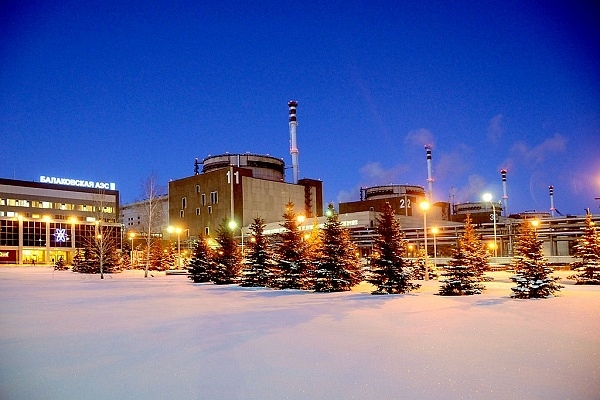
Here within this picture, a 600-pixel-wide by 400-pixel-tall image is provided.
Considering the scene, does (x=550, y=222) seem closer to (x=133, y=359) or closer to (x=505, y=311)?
(x=505, y=311)

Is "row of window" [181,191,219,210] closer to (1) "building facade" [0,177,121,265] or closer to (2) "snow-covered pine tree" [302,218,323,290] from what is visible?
(1) "building facade" [0,177,121,265]

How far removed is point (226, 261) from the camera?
37.6 meters

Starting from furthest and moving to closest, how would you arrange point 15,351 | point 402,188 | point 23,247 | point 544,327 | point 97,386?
1. point 402,188
2. point 23,247
3. point 544,327
4. point 15,351
5. point 97,386

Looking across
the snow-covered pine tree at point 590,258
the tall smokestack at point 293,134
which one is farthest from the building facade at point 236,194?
the snow-covered pine tree at point 590,258

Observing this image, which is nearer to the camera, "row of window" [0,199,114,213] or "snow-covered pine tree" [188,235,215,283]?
"snow-covered pine tree" [188,235,215,283]

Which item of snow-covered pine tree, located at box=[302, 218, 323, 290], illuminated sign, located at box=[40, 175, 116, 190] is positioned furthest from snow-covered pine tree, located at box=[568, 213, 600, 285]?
illuminated sign, located at box=[40, 175, 116, 190]

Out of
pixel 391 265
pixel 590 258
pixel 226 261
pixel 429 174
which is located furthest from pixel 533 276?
pixel 429 174

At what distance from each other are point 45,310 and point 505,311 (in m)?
17.4

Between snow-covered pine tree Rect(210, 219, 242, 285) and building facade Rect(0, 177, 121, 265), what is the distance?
5241 cm

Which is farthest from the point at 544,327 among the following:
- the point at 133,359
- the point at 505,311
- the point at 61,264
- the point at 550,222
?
the point at 61,264

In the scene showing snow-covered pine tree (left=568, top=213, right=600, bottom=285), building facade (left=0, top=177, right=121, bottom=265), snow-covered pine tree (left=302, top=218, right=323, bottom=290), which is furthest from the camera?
building facade (left=0, top=177, right=121, bottom=265)

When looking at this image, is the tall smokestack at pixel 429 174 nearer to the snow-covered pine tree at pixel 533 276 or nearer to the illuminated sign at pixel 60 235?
the illuminated sign at pixel 60 235

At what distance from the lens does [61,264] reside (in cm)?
7244

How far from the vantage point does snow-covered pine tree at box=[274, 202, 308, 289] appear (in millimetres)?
30891
